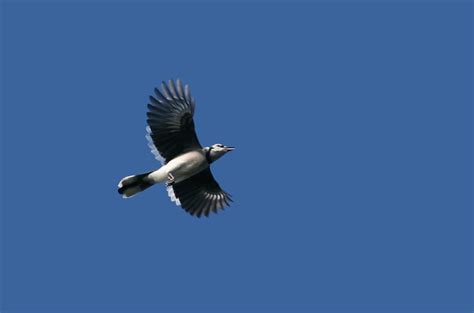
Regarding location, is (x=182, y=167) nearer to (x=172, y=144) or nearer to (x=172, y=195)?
(x=172, y=144)

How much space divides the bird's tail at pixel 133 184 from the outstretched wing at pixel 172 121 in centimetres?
59

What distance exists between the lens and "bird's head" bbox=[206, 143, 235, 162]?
2492 cm

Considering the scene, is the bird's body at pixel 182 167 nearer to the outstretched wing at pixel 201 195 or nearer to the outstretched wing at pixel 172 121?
the outstretched wing at pixel 172 121

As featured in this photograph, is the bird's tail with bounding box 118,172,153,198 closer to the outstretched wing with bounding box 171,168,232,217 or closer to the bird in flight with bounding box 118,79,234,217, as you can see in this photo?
the bird in flight with bounding box 118,79,234,217

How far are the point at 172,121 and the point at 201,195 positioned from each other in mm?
2013

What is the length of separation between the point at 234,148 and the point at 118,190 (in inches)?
104

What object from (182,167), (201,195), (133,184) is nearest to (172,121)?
(182,167)

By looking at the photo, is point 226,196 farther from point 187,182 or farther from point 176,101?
point 176,101

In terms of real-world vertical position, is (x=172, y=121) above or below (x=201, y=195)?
above

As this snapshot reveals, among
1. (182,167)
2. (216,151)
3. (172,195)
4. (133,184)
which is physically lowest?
(133,184)

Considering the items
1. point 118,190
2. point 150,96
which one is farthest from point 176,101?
point 118,190

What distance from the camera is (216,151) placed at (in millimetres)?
24922

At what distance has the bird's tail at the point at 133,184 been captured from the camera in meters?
24.8

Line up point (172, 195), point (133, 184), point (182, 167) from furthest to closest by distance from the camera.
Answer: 1. point (172, 195)
2. point (133, 184)
3. point (182, 167)
